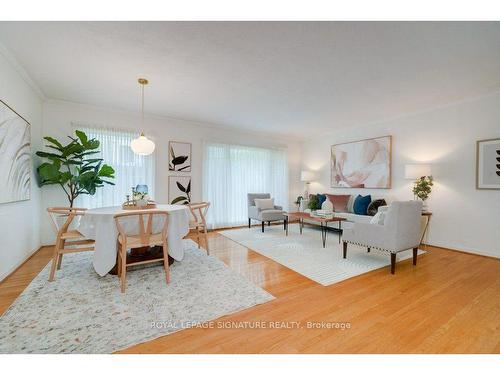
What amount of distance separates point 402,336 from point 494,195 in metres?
3.31

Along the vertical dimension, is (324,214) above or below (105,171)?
below

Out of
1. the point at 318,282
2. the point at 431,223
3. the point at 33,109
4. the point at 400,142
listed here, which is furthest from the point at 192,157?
the point at 431,223

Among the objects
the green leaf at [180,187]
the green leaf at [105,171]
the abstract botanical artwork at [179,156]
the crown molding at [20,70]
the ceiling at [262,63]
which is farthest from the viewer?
the green leaf at [180,187]

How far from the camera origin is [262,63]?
2.62m

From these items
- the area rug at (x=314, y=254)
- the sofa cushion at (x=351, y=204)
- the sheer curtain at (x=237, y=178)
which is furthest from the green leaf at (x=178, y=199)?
the sofa cushion at (x=351, y=204)

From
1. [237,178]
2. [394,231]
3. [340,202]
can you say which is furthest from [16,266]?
[340,202]

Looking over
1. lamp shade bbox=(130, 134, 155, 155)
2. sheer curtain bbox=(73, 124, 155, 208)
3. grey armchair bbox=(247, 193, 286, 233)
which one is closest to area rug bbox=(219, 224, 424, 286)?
grey armchair bbox=(247, 193, 286, 233)

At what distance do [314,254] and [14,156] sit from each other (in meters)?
4.22

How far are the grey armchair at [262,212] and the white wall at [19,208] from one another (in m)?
3.97

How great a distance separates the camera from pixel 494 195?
341cm

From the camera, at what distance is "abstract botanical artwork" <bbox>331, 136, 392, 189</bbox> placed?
4.82 metres

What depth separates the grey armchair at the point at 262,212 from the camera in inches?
203

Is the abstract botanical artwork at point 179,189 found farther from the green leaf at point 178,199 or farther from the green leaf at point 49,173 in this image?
the green leaf at point 49,173

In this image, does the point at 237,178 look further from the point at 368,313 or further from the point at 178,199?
the point at 368,313
